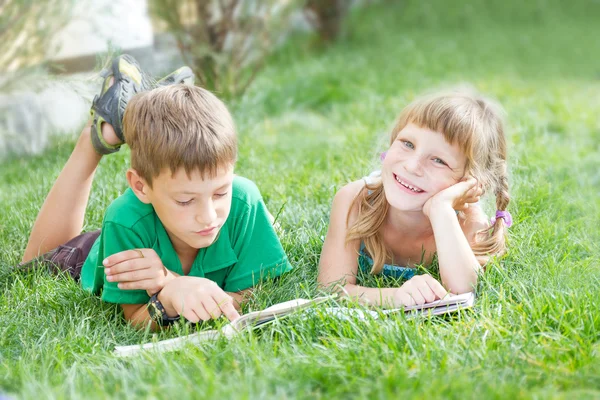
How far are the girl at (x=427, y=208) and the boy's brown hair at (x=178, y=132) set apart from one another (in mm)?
659

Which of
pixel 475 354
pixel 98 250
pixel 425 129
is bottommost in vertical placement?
pixel 475 354

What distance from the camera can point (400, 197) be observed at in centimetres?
277

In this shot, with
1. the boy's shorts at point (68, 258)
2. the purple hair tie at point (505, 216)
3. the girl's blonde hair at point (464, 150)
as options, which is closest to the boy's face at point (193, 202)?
the girl's blonde hair at point (464, 150)

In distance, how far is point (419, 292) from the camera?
2551 millimetres

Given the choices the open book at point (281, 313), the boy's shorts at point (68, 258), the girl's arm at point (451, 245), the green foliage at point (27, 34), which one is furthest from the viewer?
the green foliage at point (27, 34)

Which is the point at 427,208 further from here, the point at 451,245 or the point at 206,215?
the point at 206,215

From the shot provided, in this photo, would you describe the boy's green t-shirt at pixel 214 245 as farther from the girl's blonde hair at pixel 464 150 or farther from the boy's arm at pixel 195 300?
the girl's blonde hair at pixel 464 150

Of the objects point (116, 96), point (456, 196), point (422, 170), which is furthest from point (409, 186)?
point (116, 96)

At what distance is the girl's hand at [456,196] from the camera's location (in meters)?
2.71

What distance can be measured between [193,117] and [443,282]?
1.09 metres

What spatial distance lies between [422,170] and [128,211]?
3.54 feet

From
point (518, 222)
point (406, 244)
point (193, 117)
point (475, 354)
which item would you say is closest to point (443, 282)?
point (406, 244)

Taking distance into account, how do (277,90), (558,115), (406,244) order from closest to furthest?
(406,244)
(558,115)
(277,90)

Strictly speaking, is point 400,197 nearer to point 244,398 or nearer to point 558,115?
point 244,398
